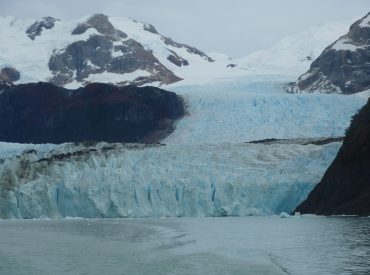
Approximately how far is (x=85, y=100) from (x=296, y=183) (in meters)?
37.9

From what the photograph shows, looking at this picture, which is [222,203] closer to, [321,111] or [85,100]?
[321,111]

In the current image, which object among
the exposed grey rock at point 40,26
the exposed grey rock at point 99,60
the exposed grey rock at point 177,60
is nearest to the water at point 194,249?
the exposed grey rock at point 99,60

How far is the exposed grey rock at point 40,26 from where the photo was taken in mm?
159750

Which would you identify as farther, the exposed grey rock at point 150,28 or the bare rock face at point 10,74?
the exposed grey rock at point 150,28

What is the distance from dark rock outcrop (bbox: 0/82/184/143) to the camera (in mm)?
63812

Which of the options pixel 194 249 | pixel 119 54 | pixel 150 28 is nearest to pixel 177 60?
pixel 119 54

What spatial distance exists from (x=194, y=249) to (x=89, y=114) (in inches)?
1967

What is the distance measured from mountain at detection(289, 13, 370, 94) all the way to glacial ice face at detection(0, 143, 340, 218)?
44281 millimetres

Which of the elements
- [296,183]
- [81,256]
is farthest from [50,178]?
[81,256]

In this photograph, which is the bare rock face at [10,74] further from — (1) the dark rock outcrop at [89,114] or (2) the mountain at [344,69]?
(2) the mountain at [344,69]

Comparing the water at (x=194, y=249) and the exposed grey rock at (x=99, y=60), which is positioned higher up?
the exposed grey rock at (x=99, y=60)

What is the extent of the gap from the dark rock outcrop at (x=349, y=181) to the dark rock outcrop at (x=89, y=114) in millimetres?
27560

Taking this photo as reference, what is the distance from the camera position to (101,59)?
137125 millimetres

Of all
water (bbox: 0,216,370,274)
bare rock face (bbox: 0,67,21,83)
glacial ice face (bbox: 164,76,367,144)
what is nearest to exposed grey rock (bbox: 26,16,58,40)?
bare rock face (bbox: 0,67,21,83)
